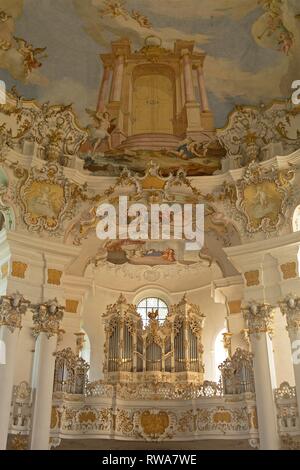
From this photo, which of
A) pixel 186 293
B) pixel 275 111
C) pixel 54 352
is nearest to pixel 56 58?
pixel 275 111

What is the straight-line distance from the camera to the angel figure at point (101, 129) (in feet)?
63.0

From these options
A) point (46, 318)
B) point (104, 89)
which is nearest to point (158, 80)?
point (104, 89)

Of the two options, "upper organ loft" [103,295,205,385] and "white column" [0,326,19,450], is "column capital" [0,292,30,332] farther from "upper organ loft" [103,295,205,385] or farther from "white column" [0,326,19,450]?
"upper organ loft" [103,295,205,385]

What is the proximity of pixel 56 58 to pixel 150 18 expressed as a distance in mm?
3457

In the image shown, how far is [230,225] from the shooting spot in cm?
1909

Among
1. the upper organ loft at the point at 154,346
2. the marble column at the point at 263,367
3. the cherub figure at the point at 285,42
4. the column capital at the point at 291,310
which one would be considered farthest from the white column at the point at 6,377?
the cherub figure at the point at 285,42

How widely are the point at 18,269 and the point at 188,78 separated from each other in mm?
8698

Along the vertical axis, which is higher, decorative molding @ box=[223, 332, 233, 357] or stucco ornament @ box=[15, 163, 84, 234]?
stucco ornament @ box=[15, 163, 84, 234]

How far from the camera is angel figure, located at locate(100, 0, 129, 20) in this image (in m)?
18.8

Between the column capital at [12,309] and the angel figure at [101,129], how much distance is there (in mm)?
5867

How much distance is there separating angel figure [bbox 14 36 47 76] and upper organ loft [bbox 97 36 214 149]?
218 centimetres

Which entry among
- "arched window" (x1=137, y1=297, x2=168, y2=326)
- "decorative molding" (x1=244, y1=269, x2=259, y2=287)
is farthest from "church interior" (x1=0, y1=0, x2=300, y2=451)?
"arched window" (x1=137, y1=297, x2=168, y2=326)

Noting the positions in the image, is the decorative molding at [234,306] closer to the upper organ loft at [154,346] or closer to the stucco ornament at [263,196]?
the upper organ loft at [154,346]
